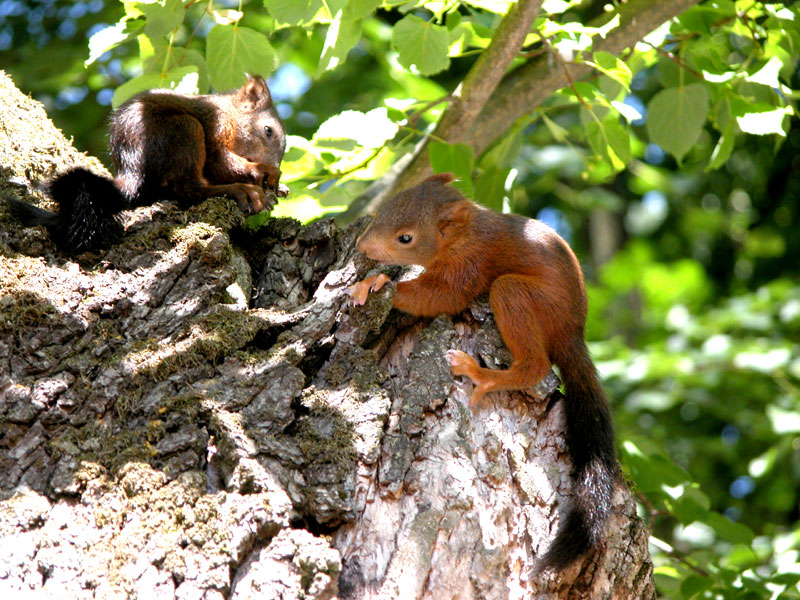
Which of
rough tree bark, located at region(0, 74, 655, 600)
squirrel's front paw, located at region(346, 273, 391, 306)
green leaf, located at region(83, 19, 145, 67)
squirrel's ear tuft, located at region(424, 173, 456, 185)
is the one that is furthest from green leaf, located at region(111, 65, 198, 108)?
squirrel's front paw, located at region(346, 273, 391, 306)

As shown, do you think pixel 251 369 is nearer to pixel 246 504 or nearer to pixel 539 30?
pixel 246 504

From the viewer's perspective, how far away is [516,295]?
9.22 feet

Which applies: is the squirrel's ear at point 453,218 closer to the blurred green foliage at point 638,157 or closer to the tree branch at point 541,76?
the blurred green foliage at point 638,157

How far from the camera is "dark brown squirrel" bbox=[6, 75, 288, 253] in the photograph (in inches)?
107

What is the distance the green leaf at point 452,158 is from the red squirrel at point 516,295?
0.08 m

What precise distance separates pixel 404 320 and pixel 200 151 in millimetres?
1280

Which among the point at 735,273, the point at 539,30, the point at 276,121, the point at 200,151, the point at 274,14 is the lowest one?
the point at 735,273

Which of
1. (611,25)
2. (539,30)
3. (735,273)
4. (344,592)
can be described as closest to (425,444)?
(344,592)

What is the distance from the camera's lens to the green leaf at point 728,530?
3.19 metres

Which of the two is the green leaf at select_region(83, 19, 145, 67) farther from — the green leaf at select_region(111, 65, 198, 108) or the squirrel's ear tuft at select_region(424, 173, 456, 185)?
the squirrel's ear tuft at select_region(424, 173, 456, 185)

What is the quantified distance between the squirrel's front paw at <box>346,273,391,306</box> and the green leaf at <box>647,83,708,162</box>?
1545 mm

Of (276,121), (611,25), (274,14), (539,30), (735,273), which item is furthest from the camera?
(735,273)

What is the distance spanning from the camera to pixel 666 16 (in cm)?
343

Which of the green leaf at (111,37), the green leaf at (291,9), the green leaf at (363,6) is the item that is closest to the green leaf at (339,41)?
the green leaf at (363,6)
